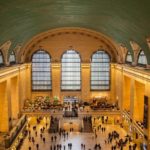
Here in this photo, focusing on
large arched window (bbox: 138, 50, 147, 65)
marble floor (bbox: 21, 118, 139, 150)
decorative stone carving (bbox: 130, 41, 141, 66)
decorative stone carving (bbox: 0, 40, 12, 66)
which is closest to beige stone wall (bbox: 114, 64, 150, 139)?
large arched window (bbox: 138, 50, 147, 65)

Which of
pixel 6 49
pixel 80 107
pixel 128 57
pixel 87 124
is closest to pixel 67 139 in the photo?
pixel 87 124

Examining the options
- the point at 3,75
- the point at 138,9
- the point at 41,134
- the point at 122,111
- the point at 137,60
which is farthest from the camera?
the point at 122,111

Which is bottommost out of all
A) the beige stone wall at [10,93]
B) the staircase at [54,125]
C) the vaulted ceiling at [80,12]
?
the staircase at [54,125]

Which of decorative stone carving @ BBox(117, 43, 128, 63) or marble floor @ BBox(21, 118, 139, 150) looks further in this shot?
decorative stone carving @ BBox(117, 43, 128, 63)

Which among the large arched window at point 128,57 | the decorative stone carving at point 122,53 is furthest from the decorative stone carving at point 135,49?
the decorative stone carving at point 122,53

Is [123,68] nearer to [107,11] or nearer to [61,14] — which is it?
[61,14]

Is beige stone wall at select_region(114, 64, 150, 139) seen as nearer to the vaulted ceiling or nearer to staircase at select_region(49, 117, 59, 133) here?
the vaulted ceiling

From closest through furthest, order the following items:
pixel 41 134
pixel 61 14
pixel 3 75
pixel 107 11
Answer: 1. pixel 107 11
2. pixel 61 14
3. pixel 3 75
4. pixel 41 134

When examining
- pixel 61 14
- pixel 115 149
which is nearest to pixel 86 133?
pixel 115 149

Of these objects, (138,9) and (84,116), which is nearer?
(138,9)

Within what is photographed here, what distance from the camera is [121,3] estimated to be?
75.3ft

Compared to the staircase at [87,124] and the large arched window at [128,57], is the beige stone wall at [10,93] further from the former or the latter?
the large arched window at [128,57]

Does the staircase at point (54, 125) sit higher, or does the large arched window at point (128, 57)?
the large arched window at point (128, 57)

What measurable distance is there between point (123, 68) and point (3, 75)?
1683 centimetres
